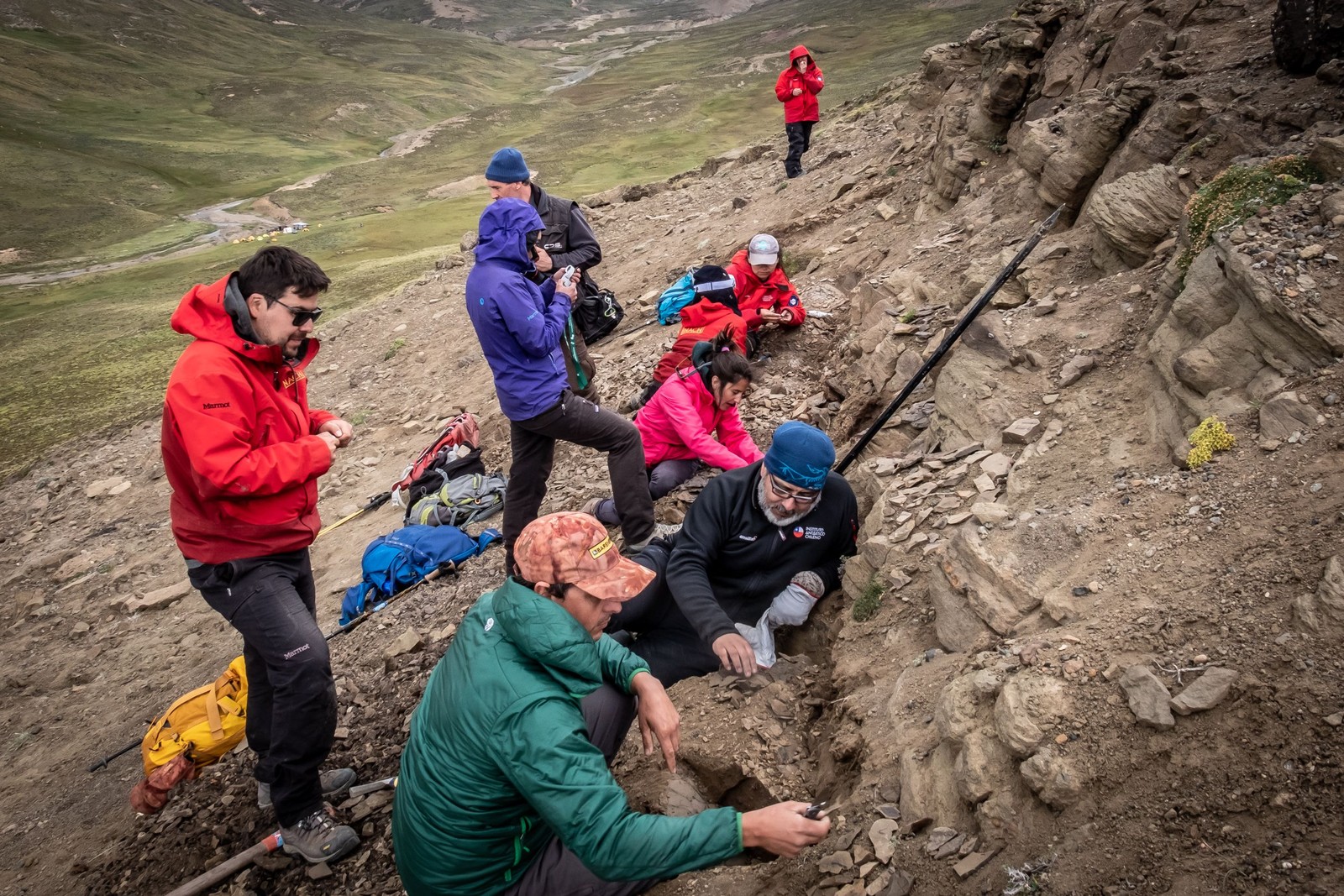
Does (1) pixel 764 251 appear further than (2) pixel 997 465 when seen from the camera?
Yes

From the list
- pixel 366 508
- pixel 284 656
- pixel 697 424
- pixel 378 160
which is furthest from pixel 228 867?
pixel 378 160

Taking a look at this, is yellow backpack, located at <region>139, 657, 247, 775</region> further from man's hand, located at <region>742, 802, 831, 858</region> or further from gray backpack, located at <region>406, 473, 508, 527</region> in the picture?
man's hand, located at <region>742, 802, 831, 858</region>

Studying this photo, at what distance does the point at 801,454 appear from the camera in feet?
15.8

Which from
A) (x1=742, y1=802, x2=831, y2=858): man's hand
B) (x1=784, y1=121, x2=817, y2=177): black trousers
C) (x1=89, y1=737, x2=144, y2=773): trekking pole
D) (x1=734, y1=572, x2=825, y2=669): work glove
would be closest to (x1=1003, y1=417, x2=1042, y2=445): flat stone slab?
(x1=734, y1=572, x2=825, y2=669): work glove

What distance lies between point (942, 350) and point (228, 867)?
6.31m

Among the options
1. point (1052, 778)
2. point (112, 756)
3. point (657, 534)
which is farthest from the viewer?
point (657, 534)

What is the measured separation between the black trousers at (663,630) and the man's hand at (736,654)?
797 millimetres

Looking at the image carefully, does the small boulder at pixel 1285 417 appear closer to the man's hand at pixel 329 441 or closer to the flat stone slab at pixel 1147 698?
the flat stone slab at pixel 1147 698

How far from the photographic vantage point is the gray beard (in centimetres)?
518

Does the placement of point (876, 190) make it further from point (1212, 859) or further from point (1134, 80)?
point (1212, 859)

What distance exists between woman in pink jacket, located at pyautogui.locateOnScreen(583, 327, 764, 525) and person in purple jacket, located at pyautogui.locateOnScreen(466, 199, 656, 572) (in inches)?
22.7

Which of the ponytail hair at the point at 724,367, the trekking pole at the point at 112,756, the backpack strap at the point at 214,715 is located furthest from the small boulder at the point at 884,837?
the trekking pole at the point at 112,756

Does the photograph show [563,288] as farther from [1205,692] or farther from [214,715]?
[1205,692]

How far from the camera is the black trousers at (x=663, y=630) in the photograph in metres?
5.53
